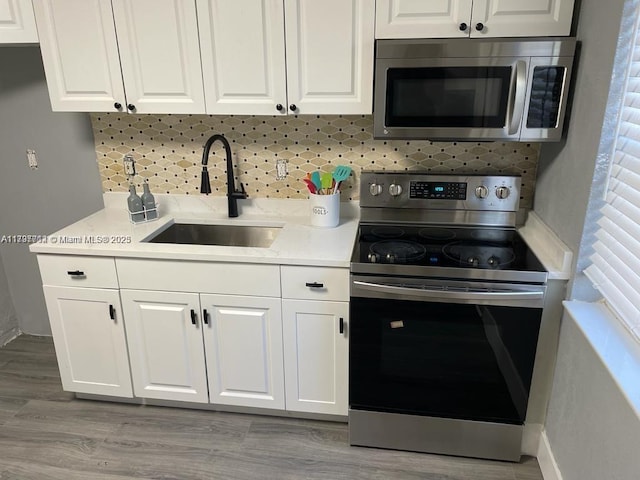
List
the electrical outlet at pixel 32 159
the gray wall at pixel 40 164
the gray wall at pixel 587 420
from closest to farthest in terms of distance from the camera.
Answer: the gray wall at pixel 587 420 < the gray wall at pixel 40 164 < the electrical outlet at pixel 32 159

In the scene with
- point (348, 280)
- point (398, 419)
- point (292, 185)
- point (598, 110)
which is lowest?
point (398, 419)

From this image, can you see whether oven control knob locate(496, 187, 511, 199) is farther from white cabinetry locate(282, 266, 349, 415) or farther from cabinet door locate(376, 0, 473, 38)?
white cabinetry locate(282, 266, 349, 415)

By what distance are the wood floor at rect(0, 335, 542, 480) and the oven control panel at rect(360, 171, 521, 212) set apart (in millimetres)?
1098

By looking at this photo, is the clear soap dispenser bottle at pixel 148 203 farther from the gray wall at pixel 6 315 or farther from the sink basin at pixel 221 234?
the gray wall at pixel 6 315

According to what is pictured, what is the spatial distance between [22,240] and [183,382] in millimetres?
1408

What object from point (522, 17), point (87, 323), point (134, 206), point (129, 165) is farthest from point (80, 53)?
point (522, 17)

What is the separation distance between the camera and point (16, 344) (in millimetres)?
2930

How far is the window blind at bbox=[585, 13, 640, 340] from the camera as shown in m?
1.42

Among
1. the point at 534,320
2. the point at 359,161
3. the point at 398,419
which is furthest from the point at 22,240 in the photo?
the point at 534,320

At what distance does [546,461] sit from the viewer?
1.93 metres

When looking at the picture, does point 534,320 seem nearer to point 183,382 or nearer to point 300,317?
point 300,317

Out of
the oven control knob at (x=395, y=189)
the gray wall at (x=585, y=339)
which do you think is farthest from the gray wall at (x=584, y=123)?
the oven control knob at (x=395, y=189)

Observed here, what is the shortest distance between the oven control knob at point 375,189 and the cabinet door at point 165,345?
0.93 meters

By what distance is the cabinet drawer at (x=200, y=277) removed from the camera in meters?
2.00
